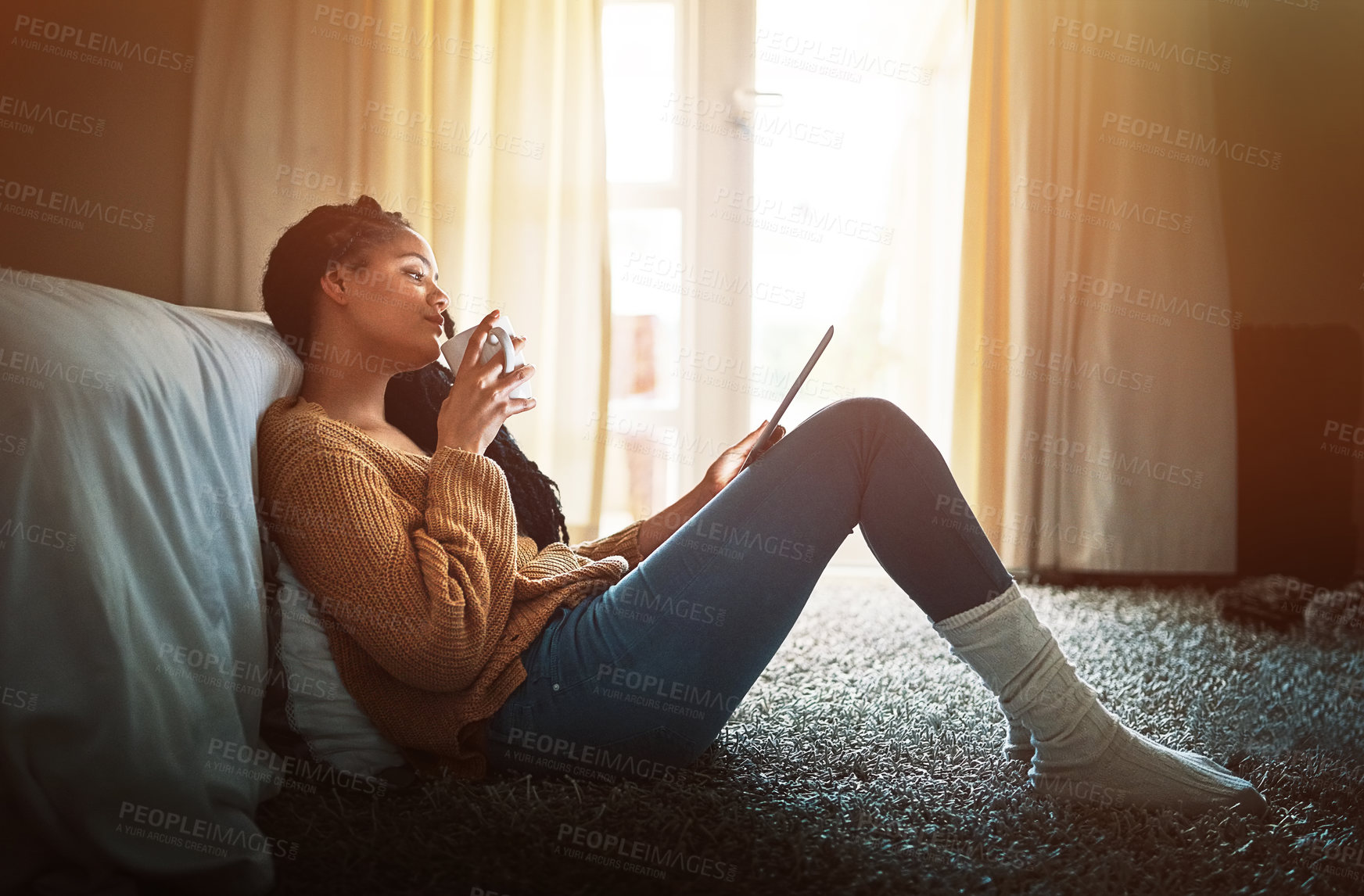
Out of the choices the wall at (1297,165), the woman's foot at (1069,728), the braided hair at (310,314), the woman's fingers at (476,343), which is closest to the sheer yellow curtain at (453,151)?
the braided hair at (310,314)

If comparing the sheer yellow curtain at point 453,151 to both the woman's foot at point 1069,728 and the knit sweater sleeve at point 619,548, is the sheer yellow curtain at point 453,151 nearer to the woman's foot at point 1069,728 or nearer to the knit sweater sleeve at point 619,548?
the knit sweater sleeve at point 619,548

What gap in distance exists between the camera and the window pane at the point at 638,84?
2.58 metres

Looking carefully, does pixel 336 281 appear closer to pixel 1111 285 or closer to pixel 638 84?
pixel 638 84

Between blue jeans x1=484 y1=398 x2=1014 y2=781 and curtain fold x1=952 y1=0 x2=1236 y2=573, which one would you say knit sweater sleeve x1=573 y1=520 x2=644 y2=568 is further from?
curtain fold x1=952 y1=0 x2=1236 y2=573

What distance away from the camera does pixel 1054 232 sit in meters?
2.43

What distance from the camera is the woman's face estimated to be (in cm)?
112

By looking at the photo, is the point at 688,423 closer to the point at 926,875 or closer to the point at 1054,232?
the point at 1054,232

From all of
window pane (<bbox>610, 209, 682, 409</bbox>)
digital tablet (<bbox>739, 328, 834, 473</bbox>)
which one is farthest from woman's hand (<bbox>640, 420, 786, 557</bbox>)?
window pane (<bbox>610, 209, 682, 409</bbox>)

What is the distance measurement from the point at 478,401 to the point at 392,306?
7.7 inches

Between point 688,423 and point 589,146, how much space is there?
0.83 meters

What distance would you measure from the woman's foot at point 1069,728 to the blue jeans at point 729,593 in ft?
0.10

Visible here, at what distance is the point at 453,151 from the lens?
7.66ft

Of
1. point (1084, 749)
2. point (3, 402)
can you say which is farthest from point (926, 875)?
point (3, 402)

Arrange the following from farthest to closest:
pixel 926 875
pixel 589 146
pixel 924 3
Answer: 1. pixel 924 3
2. pixel 589 146
3. pixel 926 875
